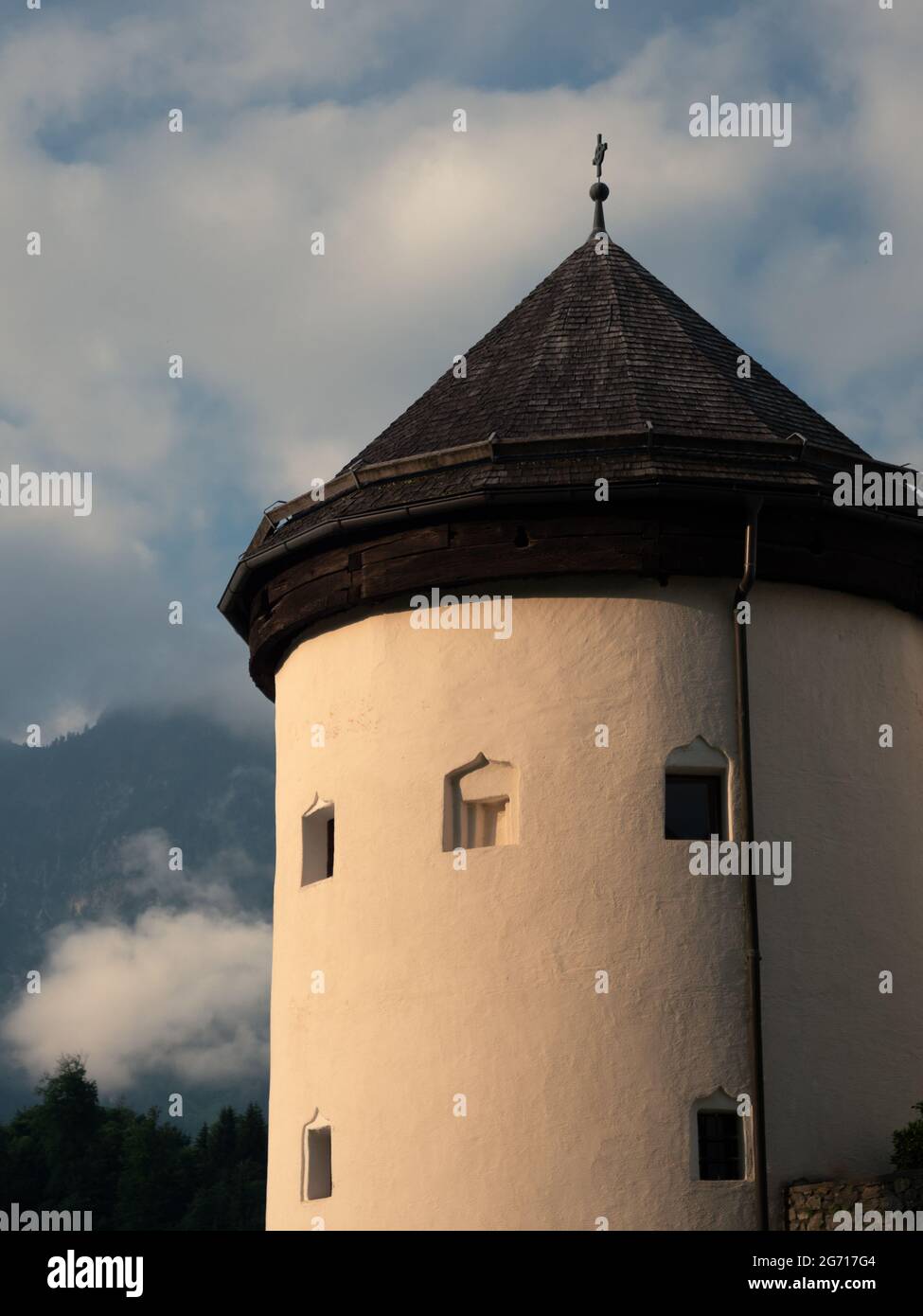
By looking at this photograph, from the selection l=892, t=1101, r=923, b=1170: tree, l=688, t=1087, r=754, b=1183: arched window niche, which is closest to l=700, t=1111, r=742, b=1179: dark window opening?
l=688, t=1087, r=754, b=1183: arched window niche

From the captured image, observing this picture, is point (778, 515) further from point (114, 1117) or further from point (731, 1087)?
point (114, 1117)

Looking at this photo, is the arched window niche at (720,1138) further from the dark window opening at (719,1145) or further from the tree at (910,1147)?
the tree at (910,1147)

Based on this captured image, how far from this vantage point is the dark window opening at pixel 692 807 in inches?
757

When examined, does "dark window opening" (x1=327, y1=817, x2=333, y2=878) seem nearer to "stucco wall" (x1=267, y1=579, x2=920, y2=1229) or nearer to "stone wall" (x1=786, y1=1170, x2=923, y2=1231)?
"stucco wall" (x1=267, y1=579, x2=920, y2=1229)

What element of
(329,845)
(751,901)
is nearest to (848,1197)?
(751,901)

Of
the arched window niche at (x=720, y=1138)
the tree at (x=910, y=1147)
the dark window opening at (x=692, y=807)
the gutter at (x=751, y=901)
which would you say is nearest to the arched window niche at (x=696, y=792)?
the dark window opening at (x=692, y=807)

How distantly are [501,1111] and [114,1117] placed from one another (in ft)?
251

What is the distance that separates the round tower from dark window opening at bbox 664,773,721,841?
0.11 ft

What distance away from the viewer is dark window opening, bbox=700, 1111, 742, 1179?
18.2 meters

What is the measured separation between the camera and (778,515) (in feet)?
65.6

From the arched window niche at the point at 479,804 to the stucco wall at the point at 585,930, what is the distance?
0.13 meters

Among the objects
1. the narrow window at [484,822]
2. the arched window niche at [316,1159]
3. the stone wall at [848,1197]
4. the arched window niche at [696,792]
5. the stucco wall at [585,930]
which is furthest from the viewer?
the arched window niche at [316,1159]

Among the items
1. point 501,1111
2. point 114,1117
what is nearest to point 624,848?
point 501,1111
